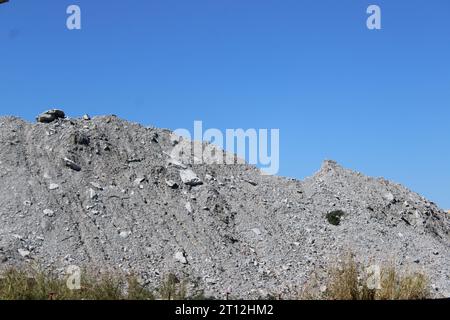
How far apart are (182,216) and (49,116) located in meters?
6.58

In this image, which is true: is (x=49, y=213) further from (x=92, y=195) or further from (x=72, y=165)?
(x=72, y=165)

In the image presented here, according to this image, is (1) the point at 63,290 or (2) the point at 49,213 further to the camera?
(2) the point at 49,213

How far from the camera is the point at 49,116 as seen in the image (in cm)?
2072

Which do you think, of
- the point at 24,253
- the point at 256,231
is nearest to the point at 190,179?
the point at 256,231

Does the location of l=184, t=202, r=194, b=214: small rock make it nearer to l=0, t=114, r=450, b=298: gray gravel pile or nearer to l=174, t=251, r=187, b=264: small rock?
l=0, t=114, r=450, b=298: gray gravel pile

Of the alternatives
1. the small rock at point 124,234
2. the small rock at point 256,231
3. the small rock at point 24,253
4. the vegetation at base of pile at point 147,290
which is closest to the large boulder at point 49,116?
the small rock at point 124,234

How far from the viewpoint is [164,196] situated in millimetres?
18031

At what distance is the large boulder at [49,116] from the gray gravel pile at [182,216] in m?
0.06

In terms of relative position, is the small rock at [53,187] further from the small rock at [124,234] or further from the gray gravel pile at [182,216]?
the small rock at [124,234]

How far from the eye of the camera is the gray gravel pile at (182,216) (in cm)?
1513

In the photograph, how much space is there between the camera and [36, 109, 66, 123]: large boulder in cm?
2069

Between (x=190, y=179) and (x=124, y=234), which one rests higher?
(x=190, y=179)

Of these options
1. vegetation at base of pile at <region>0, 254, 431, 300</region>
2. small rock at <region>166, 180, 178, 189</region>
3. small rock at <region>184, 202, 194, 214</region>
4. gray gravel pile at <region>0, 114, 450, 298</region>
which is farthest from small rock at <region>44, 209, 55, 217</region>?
small rock at <region>184, 202, 194, 214</region>
